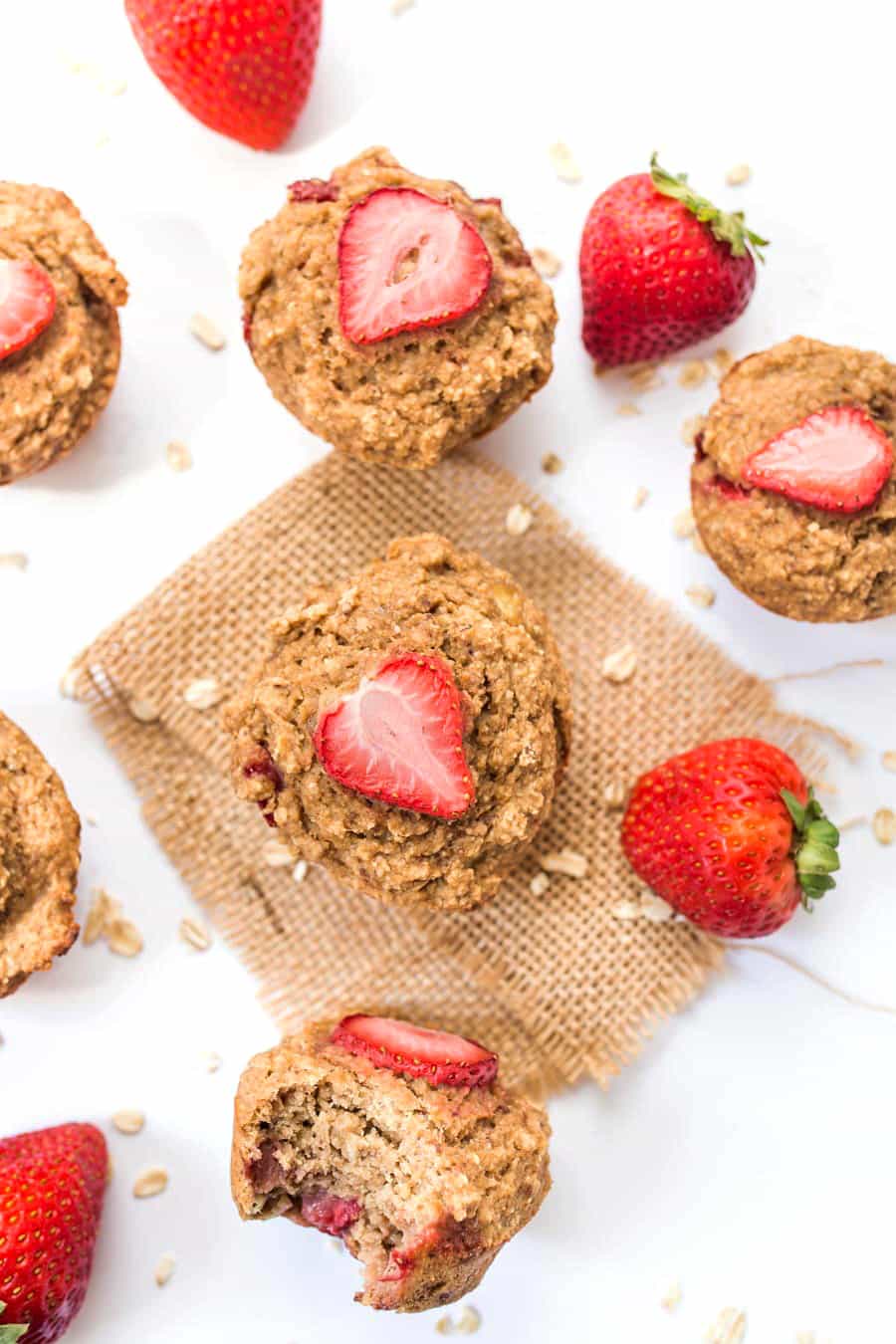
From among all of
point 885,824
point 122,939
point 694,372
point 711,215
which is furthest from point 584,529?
point 122,939

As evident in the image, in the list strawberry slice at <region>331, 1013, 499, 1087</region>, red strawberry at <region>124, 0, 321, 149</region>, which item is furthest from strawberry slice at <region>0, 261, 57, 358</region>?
strawberry slice at <region>331, 1013, 499, 1087</region>

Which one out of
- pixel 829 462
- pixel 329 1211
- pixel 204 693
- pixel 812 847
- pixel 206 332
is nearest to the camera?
pixel 329 1211

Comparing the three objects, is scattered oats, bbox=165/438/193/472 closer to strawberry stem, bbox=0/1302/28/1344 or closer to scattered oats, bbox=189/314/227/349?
scattered oats, bbox=189/314/227/349

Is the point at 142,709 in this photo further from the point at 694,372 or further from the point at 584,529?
the point at 694,372

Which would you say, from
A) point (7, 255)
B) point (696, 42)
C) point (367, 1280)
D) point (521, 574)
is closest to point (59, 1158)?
point (367, 1280)

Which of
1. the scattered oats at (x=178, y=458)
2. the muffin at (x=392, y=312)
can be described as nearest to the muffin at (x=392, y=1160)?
the muffin at (x=392, y=312)
